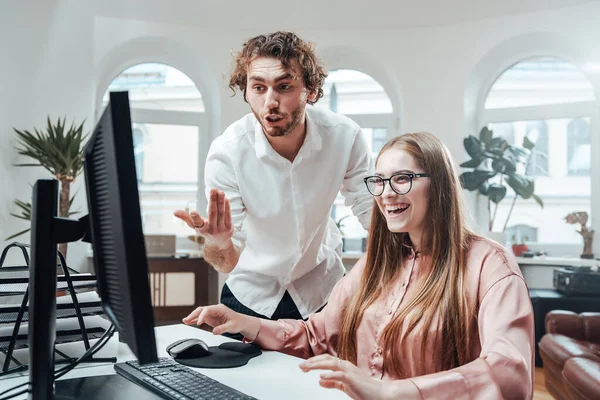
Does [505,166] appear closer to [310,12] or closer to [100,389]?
[310,12]

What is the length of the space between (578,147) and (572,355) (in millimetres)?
2778

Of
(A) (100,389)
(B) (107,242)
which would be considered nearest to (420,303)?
(A) (100,389)

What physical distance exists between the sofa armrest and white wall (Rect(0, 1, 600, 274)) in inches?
71.0

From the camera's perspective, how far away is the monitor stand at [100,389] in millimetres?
1061

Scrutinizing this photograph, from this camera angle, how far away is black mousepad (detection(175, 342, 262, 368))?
4.29ft

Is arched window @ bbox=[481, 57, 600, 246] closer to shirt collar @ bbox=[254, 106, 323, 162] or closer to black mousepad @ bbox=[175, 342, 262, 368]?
shirt collar @ bbox=[254, 106, 323, 162]

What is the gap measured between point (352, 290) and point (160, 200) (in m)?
4.23

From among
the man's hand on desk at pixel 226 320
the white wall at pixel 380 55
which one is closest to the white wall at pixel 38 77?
the white wall at pixel 380 55

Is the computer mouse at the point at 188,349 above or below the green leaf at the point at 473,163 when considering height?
below

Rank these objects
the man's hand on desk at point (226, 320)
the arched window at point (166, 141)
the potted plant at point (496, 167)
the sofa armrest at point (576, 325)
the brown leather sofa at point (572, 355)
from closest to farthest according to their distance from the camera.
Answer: the man's hand on desk at point (226, 320) < the brown leather sofa at point (572, 355) < the sofa armrest at point (576, 325) < the potted plant at point (496, 167) < the arched window at point (166, 141)

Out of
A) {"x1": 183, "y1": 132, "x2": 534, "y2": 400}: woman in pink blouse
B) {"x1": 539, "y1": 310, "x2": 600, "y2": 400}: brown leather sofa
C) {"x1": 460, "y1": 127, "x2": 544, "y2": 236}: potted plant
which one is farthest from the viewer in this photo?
{"x1": 460, "y1": 127, "x2": 544, "y2": 236}: potted plant

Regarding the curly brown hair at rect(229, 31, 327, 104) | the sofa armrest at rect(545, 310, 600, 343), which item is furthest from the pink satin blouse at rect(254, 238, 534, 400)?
the sofa armrest at rect(545, 310, 600, 343)

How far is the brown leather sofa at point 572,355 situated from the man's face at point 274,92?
1656mm

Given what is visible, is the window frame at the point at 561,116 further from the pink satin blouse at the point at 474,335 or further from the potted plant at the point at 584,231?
the pink satin blouse at the point at 474,335
